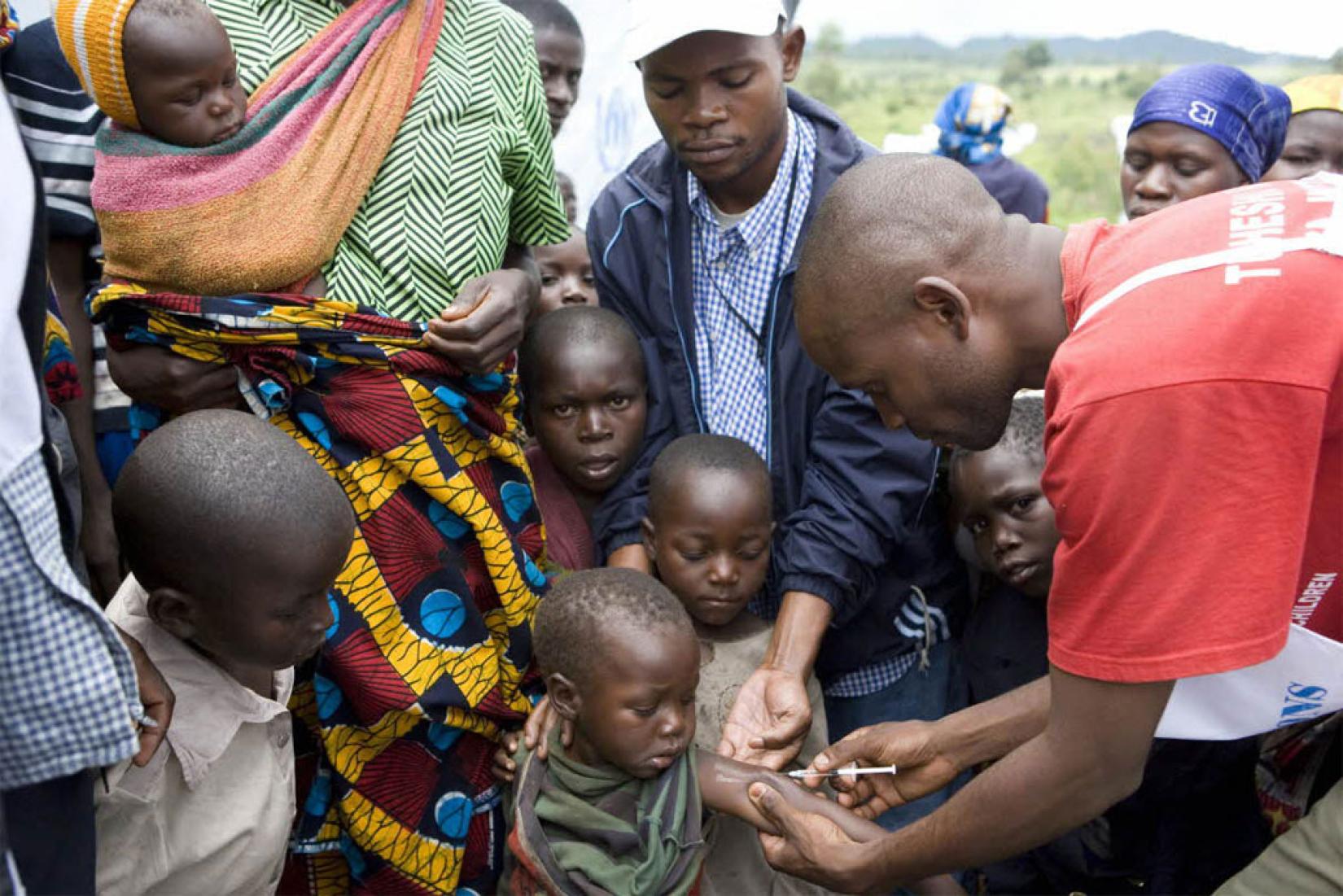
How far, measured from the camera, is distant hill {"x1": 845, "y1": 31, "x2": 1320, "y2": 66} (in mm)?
10852

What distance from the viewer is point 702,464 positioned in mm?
3010

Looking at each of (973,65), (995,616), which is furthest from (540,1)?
(973,65)

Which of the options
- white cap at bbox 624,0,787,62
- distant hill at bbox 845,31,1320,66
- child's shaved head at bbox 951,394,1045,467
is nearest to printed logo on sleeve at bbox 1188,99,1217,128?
child's shaved head at bbox 951,394,1045,467

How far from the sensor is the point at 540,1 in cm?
420

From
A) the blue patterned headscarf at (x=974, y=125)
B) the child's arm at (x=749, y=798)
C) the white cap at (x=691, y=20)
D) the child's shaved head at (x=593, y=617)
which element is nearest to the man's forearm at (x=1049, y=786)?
the child's arm at (x=749, y=798)

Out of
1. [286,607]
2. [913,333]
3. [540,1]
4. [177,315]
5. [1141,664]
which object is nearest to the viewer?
[1141,664]

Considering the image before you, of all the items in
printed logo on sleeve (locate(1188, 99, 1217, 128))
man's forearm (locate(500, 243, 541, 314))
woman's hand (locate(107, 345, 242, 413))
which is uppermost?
printed logo on sleeve (locate(1188, 99, 1217, 128))

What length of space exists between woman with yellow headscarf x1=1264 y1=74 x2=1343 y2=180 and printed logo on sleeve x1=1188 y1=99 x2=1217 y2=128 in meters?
0.81

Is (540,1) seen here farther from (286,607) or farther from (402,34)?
(286,607)

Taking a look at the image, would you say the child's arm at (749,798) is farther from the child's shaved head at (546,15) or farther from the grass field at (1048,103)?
the grass field at (1048,103)

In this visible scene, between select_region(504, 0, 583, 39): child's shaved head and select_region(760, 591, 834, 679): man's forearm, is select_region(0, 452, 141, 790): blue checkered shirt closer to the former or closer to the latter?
select_region(760, 591, 834, 679): man's forearm

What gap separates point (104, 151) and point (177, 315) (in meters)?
0.38

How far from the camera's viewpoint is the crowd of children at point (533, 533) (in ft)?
7.47

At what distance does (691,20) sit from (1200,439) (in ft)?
5.24
